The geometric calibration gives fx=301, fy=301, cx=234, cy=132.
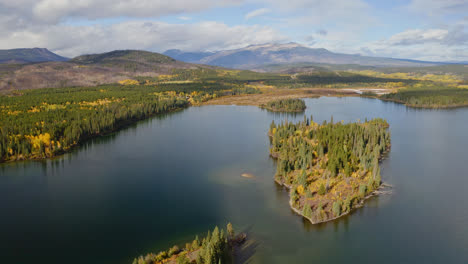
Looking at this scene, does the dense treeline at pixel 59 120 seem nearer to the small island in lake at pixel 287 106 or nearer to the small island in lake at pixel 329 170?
the small island in lake at pixel 287 106

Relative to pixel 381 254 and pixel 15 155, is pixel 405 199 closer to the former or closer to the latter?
pixel 381 254

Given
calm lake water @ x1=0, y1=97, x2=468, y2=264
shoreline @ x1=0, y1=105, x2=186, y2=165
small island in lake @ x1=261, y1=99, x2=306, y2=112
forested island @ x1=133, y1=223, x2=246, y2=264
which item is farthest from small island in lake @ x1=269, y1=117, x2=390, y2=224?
small island in lake @ x1=261, y1=99, x2=306, y2=112

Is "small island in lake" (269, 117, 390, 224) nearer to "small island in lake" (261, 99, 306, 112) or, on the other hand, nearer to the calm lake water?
the calm lake water

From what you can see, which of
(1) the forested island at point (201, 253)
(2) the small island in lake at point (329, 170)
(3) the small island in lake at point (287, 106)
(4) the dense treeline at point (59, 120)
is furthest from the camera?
(3) the small island in lake at point (287, 106)

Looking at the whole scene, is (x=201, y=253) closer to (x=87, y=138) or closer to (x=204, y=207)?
(x=204, y=207)

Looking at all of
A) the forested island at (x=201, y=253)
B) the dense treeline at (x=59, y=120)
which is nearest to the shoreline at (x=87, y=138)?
the dense treeline at (x=59, y=120)

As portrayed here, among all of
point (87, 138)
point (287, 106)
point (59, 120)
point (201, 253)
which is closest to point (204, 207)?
point (201, 253)
